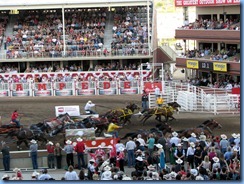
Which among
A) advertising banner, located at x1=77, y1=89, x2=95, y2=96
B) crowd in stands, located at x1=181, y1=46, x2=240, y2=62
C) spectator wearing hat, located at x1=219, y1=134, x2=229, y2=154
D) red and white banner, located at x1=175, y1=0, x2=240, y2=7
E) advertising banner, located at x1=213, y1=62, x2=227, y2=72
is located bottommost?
spectator wearing hat, located at x1=219, y1=134, x2=229, y2=154

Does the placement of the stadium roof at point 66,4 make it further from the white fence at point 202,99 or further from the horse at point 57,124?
the horse at point 57,124

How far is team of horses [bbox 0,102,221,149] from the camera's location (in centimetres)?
2667

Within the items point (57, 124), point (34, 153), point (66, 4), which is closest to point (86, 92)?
point (66, 4)

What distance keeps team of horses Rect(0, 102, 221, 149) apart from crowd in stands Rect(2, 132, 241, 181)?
3.35ft

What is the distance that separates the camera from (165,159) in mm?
24156

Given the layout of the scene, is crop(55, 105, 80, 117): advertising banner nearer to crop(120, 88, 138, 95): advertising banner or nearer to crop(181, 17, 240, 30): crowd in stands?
crop(120, 88, 138, 95): advertising banner

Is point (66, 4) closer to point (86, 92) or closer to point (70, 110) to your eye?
point (86, 92)

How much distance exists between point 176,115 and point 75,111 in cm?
570

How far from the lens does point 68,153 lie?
2405 cm

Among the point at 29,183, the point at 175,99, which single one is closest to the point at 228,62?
the point at 175,99

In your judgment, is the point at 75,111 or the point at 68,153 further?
Answer: the point at 75,111

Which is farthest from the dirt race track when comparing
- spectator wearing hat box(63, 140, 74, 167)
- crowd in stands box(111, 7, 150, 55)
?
crowd in stands box(111, 7, 150, 55)

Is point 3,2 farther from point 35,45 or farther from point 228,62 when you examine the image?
point 228,62

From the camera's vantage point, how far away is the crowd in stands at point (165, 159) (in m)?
19.4
